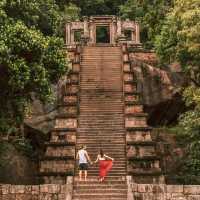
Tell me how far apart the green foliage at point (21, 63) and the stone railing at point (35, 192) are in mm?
2557

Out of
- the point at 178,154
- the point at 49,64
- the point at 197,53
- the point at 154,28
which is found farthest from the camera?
the point at 154,28

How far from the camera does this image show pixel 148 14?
3669 cm

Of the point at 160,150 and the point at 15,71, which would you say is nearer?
the point at 15,71

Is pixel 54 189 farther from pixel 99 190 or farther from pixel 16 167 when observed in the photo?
pixel 16 167

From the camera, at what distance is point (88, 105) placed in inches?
1082

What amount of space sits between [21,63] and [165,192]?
283 inches

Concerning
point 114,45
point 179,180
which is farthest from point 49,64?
point 114,45

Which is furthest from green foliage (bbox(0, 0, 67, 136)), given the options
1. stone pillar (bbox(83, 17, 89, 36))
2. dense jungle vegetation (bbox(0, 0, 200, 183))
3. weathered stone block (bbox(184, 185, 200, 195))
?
stone pillar (bbox(83, 17, 89, 36))

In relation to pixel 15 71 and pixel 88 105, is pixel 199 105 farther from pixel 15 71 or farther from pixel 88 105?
pixel 15 71

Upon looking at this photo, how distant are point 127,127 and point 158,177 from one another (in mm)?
3087

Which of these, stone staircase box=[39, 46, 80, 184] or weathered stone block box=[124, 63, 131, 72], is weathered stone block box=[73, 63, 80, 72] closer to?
stone staircase box=[39, 46, 80, 184]

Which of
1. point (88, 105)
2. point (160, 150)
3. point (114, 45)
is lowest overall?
point (160, 150)

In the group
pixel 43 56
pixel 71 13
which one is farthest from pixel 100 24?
pixel 43 56

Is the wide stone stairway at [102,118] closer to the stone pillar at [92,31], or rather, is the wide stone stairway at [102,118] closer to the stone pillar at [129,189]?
the stone pillar at [129,189]
